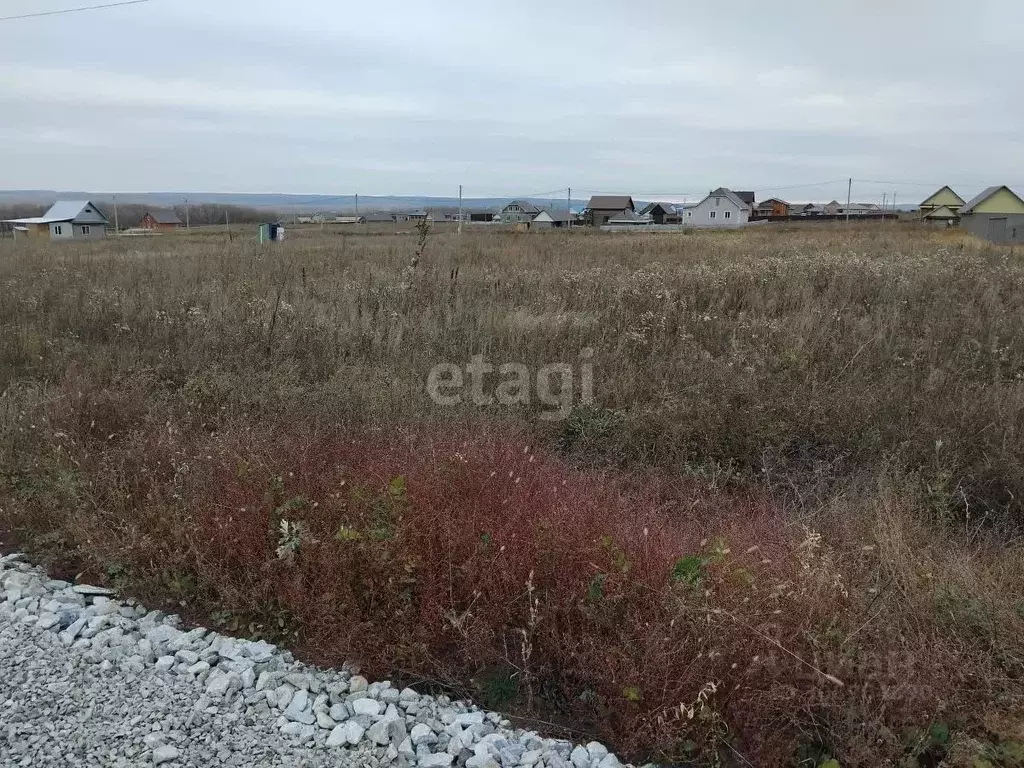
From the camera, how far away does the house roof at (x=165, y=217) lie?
260ft

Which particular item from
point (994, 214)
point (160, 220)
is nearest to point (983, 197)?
point (994, 214)

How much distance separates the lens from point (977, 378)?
6.64m

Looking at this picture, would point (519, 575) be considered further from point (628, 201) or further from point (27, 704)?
point (628, 201)

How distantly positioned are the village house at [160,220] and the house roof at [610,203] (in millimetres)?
51719

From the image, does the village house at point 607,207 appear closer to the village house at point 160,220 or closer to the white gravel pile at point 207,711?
the village house at point 160,220

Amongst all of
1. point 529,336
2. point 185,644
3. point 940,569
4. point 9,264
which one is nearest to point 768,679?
point 940,569

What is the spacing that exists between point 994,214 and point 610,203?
166 ft

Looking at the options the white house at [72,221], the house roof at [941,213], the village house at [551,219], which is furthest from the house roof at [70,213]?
the house roof at [941,213]

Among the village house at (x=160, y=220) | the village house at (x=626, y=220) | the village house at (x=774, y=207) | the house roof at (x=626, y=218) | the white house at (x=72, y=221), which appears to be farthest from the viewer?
the village house at (x=774, y=207)

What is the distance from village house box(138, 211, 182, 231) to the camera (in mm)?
76188

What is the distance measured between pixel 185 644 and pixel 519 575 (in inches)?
67.9

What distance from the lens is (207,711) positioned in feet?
8.99

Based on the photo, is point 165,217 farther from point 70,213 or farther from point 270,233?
point 270,233

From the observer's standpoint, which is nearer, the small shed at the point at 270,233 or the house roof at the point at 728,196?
the small shed at the point at 270,233
